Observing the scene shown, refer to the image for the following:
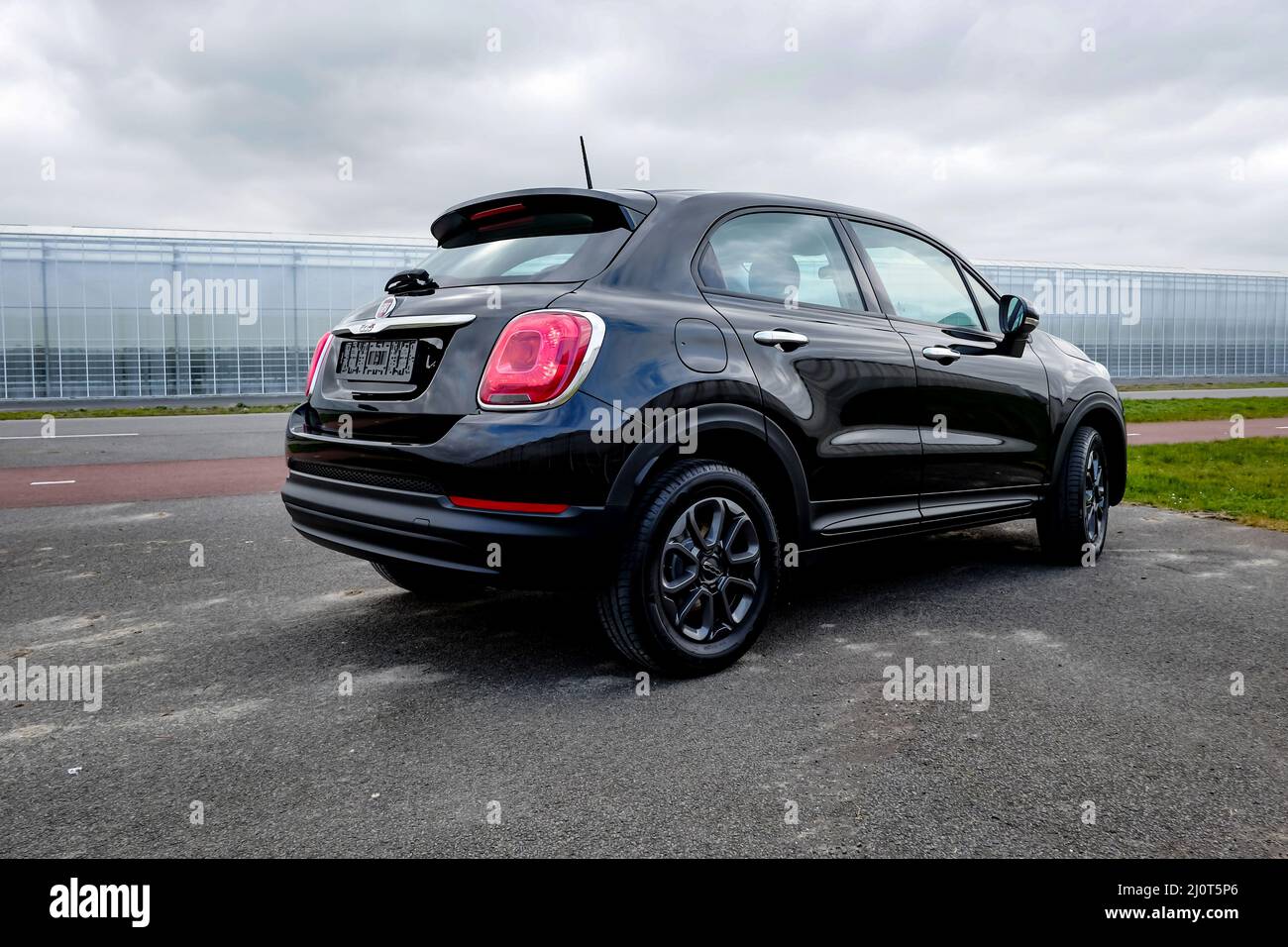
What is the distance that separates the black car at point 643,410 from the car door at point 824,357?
0.03 ft

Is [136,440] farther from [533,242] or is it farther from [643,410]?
[643,410]

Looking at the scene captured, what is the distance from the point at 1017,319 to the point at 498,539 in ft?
10.2

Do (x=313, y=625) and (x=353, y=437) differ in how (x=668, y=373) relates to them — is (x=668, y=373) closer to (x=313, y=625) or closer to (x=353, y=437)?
(x=353, y=437)

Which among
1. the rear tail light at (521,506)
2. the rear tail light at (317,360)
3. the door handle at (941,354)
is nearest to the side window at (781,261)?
the door handle at (941,354)

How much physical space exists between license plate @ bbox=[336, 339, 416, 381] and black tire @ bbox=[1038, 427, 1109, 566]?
3.58 m

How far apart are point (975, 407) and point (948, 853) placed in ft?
9.55

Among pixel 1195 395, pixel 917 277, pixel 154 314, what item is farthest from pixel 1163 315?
pixel 917 277

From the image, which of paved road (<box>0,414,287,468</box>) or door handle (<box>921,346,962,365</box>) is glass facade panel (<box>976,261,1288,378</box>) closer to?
paved road (<box>0,414,287,468</box>)

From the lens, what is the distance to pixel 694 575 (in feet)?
11.6

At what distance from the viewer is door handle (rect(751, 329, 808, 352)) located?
3.77 metres

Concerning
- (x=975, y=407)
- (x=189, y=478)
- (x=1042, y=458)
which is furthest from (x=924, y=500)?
(x=189, y=478)

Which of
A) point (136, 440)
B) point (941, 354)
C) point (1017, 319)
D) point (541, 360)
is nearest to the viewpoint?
point (541, 360)

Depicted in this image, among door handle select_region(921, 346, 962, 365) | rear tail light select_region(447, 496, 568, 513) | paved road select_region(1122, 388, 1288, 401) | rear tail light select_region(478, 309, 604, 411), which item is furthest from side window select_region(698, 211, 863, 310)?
paved road select_region(1122, 388, 1288, 401)

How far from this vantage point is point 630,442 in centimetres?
330
